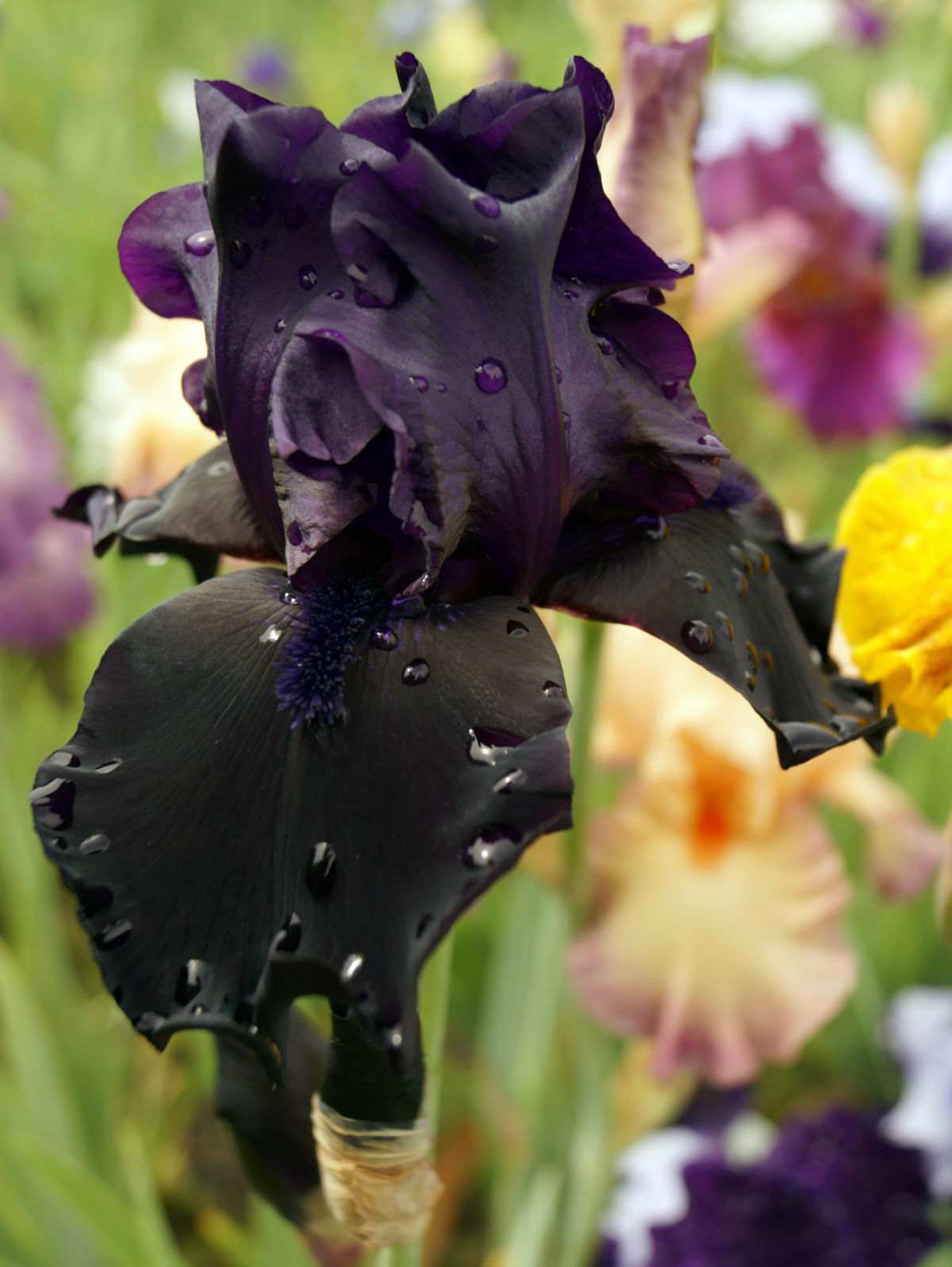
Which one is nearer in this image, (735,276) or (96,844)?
(96,844)

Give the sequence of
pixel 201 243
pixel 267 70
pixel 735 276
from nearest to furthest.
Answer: pixel 201 243 < pixel 735 276 < pixel 267 70

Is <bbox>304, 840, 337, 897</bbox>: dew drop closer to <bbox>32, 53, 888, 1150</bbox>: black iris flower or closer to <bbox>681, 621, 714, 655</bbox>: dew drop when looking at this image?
<bbox>32, 53, 888, 1150</bbox>: black iris flower

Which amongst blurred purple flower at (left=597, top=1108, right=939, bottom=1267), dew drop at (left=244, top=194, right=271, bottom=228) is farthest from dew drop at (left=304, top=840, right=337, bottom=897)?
blurred purple flower at (left=597, top=1108, right=939, bottom=1267)

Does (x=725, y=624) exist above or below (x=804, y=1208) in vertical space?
above

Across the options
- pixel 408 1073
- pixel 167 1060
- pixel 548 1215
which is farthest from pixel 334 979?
pixel 167 1060

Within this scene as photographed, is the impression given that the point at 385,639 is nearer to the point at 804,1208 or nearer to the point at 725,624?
the point at 725,624

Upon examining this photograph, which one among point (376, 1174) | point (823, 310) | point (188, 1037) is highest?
point (823, 310)

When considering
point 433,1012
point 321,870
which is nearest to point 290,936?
point 321,870
